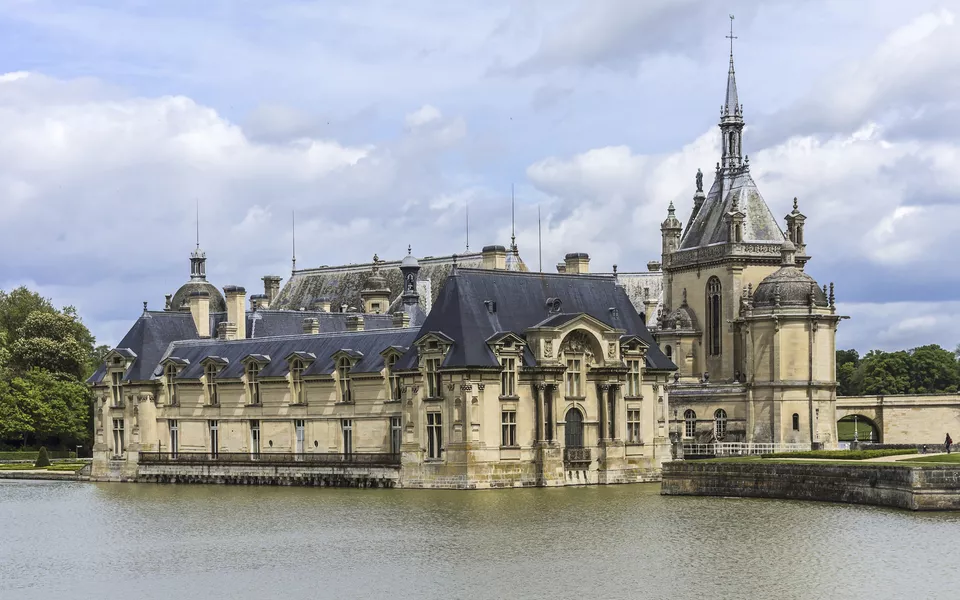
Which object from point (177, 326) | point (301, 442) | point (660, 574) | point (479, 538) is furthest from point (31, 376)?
point (660, 574)

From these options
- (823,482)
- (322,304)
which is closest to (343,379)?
(823,482)

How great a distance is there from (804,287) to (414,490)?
36.6 metres

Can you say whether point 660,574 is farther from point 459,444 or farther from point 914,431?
point 914,431

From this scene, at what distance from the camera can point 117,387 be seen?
97.5m

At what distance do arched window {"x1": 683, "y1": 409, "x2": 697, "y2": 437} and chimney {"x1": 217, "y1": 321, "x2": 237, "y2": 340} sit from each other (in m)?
29.6

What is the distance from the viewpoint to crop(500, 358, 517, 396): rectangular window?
79.2 m

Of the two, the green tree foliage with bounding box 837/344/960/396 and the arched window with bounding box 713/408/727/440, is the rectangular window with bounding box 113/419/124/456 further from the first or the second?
the green tree foliage with bounding box 837/344/960/396

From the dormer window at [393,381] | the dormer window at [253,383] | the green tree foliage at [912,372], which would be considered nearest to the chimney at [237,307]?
the dormer window at [253,383]

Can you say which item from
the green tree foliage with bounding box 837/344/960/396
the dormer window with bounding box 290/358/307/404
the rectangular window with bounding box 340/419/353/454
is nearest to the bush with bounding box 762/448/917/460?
the rectangular window with bounding box 340/419/353/454

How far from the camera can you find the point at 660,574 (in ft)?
165

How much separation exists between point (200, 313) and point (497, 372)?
94.8ft

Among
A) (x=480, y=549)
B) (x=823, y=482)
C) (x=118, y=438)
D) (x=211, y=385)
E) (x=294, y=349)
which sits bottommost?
(x=480, y=549)

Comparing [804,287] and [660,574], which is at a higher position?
[804,287]

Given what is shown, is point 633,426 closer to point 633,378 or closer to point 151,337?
point 633,378
